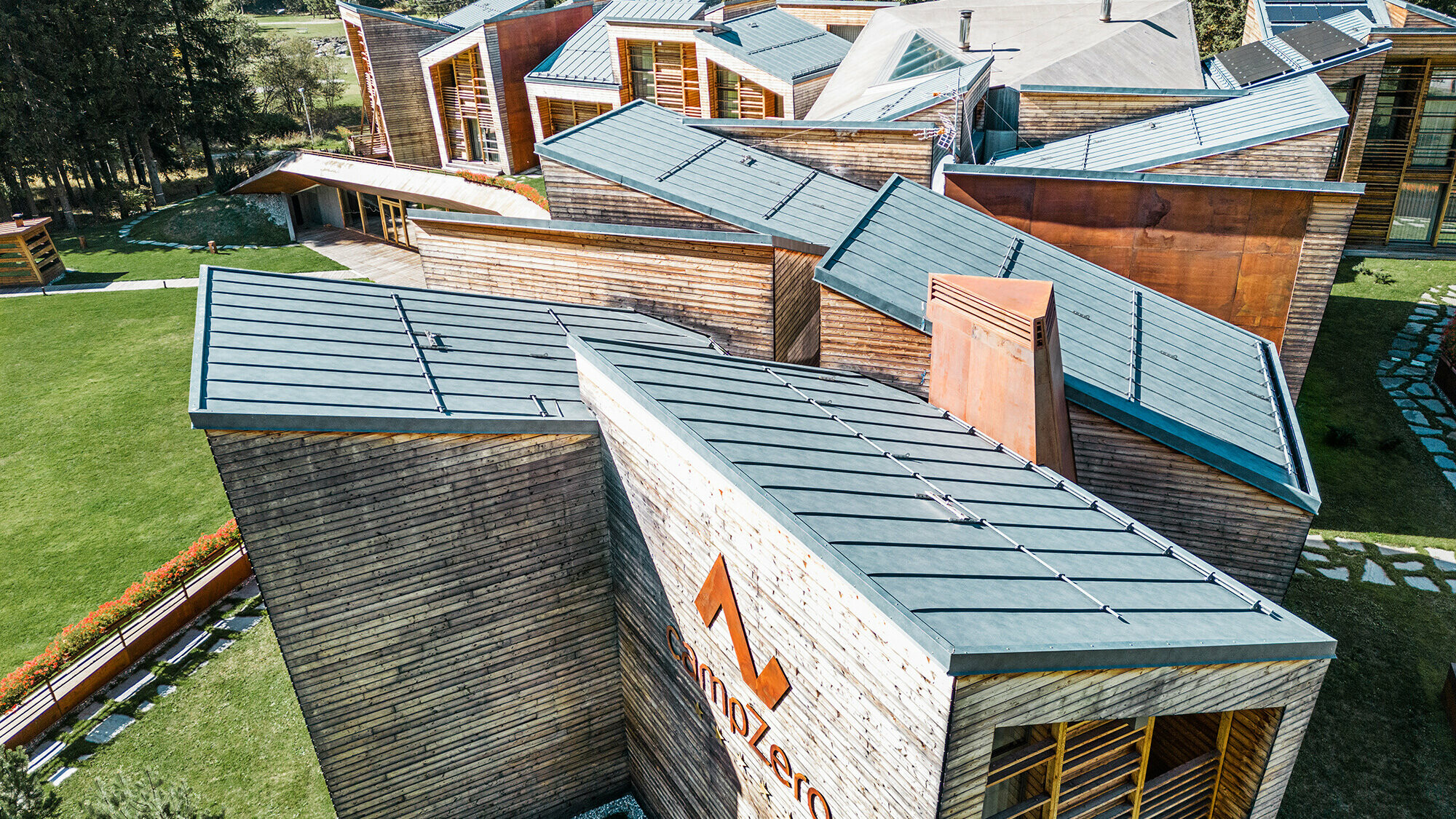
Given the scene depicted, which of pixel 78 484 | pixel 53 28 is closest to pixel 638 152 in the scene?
pixel 78 484

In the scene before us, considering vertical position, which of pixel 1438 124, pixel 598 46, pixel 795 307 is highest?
pixel 598 46

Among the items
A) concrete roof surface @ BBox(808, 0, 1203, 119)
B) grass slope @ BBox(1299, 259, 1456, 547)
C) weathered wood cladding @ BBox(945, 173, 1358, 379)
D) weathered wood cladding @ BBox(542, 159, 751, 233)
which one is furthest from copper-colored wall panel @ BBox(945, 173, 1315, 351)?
concrete roof surface @ BBox(808, 0, 1203, 119)

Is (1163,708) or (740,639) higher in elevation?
(1163,708)

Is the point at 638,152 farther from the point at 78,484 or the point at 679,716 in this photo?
the point at 78,484

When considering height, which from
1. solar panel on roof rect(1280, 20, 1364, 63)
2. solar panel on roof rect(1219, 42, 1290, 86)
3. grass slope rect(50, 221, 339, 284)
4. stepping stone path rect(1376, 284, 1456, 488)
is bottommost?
stepping stone path rect(1376, 284, 1456, 488)

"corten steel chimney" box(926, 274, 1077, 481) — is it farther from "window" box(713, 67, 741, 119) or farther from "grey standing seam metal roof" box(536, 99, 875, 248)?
"window" box(713, 67, 741, 119)

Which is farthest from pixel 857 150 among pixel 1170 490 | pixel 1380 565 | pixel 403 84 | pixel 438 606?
pixel 403 84

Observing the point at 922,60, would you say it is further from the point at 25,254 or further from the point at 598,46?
the point at 25,254
